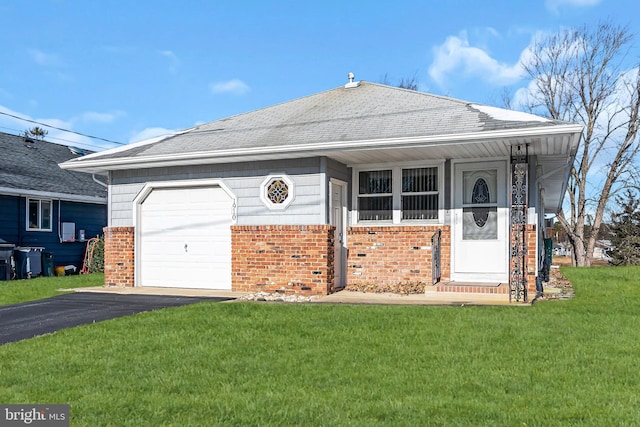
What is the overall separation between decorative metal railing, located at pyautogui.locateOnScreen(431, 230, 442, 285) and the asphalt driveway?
12.8 feet

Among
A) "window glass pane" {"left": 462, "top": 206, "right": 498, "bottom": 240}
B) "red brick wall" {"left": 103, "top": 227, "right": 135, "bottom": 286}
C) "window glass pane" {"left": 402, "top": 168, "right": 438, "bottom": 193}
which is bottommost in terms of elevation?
"red brick wall" {"left": 103, "top": 227, "right": 135, "bottom": 286}

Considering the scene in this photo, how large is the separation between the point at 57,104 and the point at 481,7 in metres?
14.2

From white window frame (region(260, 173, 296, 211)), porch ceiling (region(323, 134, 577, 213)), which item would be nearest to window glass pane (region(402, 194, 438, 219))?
porch ceiling (region(323, 134, 577, 213))

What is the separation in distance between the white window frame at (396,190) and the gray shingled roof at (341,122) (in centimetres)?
92

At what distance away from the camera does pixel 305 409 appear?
12.7 feet

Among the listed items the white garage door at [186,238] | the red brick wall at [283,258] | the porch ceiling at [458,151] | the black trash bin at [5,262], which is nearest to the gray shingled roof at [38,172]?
the black trash bin at [5,262]

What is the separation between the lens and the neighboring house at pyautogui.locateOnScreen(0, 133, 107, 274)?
54.8 ft

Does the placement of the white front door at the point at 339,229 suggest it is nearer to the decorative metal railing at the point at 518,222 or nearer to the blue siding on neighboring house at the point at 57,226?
the decorative metal railing at the point at 518,222

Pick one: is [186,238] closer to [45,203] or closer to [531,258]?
[531,258]

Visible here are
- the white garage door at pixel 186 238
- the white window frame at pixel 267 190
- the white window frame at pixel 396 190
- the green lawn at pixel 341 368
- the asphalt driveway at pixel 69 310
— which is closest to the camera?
the green lawn at pixel 341 368

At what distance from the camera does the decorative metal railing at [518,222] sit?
880 centimetres

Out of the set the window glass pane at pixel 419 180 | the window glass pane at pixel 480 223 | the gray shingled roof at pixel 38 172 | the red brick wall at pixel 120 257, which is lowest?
the red brick wall at pixel 120 257

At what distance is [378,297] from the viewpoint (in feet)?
31.2

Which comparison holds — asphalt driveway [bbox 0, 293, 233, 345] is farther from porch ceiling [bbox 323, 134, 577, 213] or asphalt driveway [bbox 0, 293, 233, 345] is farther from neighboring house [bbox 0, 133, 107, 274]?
neighboring house [bbox 0, 133, 107, 274]
